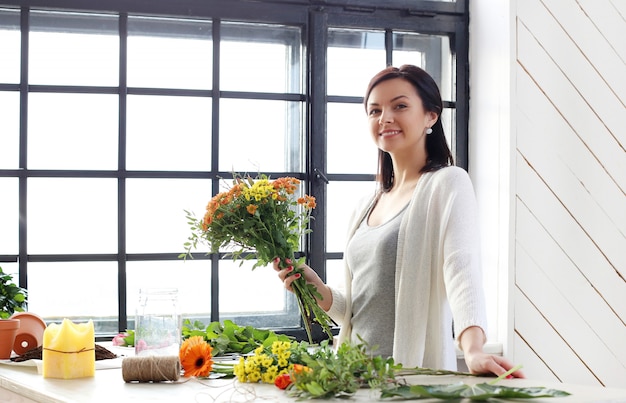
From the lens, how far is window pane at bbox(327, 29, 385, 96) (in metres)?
3.57

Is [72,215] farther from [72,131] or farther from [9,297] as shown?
[9,297]

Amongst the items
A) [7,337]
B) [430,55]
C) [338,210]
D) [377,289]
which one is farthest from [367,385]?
[430,55]

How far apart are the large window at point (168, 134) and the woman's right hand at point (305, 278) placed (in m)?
0.91

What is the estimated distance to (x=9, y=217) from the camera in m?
3.26

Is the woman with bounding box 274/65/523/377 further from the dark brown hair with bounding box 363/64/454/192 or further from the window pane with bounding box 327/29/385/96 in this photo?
the window pane with bounding box 327/29/385/96

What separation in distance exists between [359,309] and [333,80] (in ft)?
4.33

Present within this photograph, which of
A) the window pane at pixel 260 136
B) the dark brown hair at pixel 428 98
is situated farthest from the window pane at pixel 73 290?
the dark brown hair at pixel 428 98

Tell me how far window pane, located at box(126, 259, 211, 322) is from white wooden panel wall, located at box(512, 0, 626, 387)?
3.92 feet

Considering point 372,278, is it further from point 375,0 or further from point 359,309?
point 375,0

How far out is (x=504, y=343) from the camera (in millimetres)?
3338

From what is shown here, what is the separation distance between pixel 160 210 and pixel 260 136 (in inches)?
19.3

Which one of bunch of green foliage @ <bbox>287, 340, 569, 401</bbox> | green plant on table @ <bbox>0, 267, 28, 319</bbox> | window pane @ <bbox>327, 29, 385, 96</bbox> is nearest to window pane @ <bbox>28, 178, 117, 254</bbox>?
green plant on table @ <bbox>0, 267, 28, 319</bbox>

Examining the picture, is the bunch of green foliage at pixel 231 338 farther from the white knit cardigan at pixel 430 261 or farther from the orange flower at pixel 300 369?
the orange flower at pixel 300 369

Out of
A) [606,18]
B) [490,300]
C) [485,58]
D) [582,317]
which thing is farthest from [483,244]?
[606,18]
